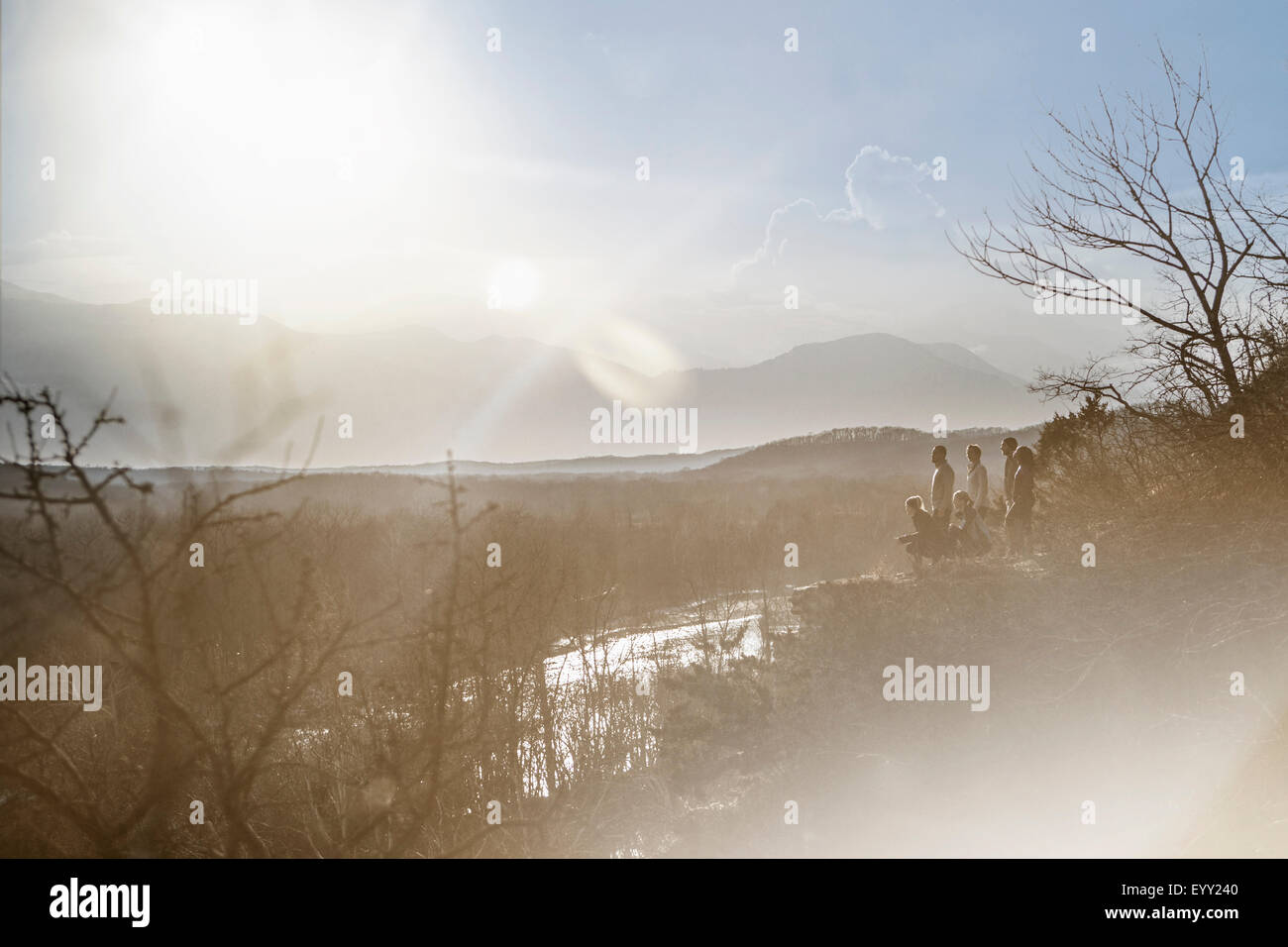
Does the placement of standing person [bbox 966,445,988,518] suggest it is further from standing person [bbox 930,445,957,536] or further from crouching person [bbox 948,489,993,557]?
standing person [bbox 930,445,957,536]

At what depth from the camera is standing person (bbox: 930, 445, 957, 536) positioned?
12.9 meters

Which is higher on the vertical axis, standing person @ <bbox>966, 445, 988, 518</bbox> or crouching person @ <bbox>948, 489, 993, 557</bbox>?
standing person @ <bbox>966, 445, 988, 518</bbox>

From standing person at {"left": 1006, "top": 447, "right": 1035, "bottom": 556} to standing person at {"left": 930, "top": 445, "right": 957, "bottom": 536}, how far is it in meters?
0.99

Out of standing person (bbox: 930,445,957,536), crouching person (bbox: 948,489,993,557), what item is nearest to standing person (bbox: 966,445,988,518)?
crouching person (bbox: 948,489,993,557)

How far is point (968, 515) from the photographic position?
1326cm

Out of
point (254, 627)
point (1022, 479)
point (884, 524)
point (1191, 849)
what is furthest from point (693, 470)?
point (1191, 849)

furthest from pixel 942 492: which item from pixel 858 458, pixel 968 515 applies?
pixel 858 458

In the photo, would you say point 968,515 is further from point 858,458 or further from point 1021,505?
point 858,458

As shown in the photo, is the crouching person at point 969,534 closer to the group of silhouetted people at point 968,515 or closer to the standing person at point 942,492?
the group of silhouetted people at point 968,515

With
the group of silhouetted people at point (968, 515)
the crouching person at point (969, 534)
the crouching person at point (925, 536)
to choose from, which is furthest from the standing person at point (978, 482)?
the crouching person at point (925, 536)

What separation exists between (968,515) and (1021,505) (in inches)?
32.7

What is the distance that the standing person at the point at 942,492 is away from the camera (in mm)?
12938
